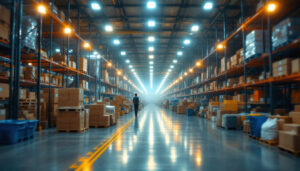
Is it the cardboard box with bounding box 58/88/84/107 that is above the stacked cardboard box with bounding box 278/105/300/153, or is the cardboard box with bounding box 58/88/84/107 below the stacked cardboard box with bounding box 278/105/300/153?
above

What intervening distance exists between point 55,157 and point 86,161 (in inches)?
35.4

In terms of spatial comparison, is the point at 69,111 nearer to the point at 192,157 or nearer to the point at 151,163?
the point at 151,163

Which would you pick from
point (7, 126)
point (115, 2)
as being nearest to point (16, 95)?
point (7, 126)

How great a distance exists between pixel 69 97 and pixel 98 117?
210 centimetres

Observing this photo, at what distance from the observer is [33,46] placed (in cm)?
931

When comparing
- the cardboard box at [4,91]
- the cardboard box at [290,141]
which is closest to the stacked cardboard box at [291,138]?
the cardboard box at [290,141]

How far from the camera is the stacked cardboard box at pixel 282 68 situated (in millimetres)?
7410

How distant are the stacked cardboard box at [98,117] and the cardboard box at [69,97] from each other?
1.62 meters

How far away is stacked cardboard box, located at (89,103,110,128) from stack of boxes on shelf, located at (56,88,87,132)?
1.49 m

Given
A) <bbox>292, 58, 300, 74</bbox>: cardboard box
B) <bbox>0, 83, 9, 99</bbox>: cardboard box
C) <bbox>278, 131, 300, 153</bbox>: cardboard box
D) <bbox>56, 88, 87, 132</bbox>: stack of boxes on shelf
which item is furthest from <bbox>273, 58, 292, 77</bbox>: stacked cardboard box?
<bbox>0, 83, 9, 99</bbox>: cardboard box

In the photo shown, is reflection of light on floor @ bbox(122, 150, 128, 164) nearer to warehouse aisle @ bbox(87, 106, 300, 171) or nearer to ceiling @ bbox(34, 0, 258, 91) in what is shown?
warehouse aisle @ bbox(87, 106, 300, 171)

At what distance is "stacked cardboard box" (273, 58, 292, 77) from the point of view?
24.3 feet

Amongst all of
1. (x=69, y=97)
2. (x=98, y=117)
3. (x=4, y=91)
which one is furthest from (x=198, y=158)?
(x=4, y=91)

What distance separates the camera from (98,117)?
10.8 meters
